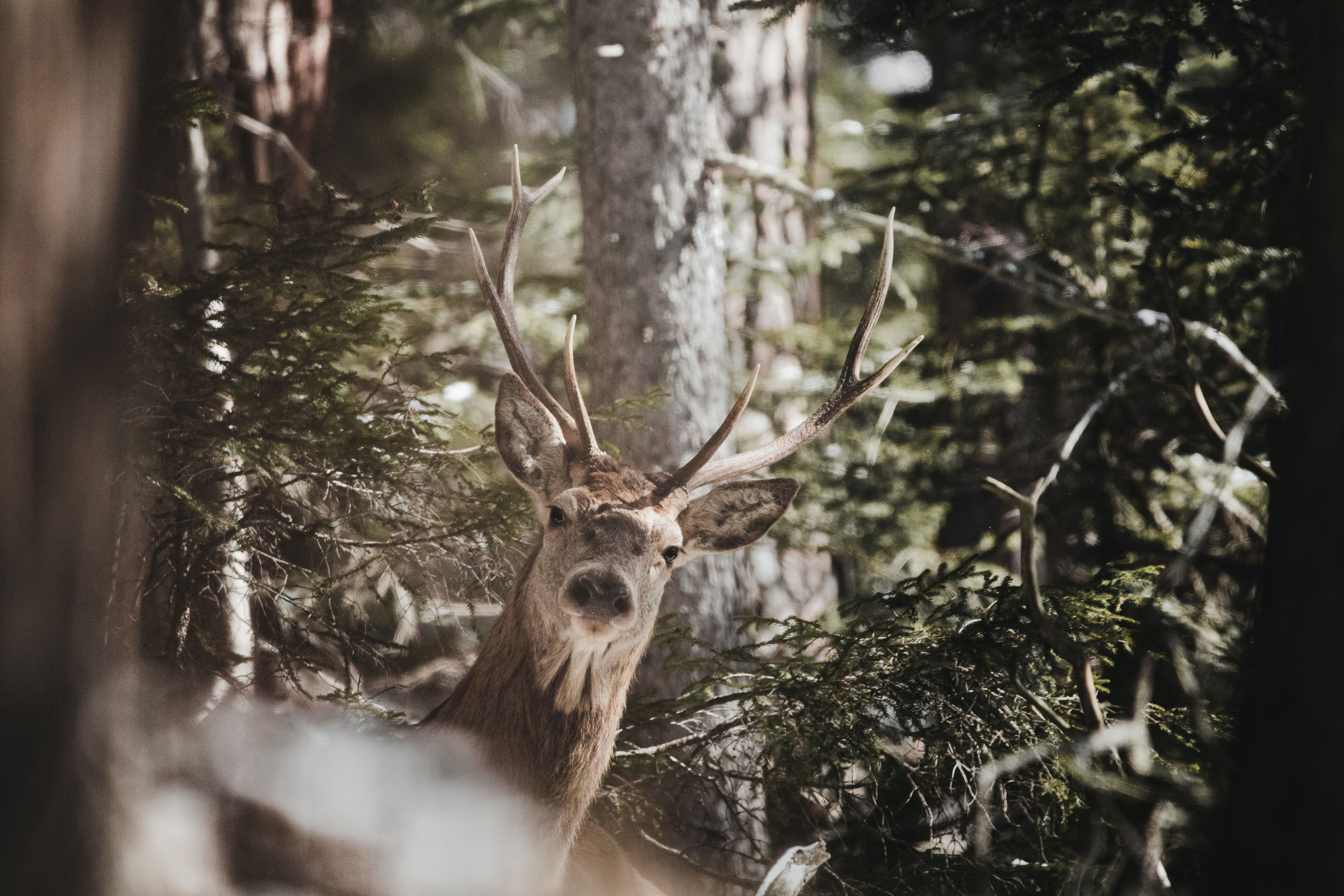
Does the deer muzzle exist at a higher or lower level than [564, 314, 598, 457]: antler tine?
lower

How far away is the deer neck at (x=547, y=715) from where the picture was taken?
3.49 m

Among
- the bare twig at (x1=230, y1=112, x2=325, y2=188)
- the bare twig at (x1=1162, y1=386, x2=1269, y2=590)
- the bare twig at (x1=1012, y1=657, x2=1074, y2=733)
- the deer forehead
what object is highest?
the bare twig at (x1=230, y1=112, x2=325, y2=188)

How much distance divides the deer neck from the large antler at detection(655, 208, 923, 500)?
79 centimetres

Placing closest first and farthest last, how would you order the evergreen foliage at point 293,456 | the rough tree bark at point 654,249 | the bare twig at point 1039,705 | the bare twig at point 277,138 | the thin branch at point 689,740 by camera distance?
the bare twig at point 1039,705
the evergreen foliage at point 293,456
the thin branch at point 689,740
the rough tree bark at point 654,249
the bare twig at point 277,138

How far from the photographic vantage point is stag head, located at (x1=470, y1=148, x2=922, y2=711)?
3414 millimetres

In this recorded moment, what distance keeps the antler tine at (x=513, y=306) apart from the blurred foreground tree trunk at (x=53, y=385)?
5.69 ft

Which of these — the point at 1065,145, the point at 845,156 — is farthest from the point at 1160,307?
the point at 845,156

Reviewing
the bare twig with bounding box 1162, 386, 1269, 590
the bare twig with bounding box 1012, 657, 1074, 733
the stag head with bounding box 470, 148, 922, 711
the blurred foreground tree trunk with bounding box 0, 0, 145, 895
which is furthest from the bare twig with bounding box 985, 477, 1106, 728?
the blurred foreground tree trunk with bounding box 0, 0, 145, 895

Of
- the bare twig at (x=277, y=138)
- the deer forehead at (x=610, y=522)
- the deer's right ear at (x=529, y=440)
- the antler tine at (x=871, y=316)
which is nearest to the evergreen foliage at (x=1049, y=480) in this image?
the deer forehead at (x=610, y=522)

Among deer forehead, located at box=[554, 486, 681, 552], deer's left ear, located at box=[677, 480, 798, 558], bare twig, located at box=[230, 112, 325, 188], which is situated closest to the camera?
deer forehead, located at box=[554, 486, 681, 552]

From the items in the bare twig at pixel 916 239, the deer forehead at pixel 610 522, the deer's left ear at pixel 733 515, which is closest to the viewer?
the deer forehead at pixel 610 522

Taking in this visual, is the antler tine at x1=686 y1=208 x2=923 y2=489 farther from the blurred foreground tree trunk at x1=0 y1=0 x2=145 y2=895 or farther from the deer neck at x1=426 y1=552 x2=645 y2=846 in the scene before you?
the blurred foreground tree trunk at x1=0 y1=0 x2=145 y2=895

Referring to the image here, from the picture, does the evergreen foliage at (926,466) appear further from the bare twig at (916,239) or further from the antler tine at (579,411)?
the antler tine at (579,411)

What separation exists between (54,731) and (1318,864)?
2.69 m
